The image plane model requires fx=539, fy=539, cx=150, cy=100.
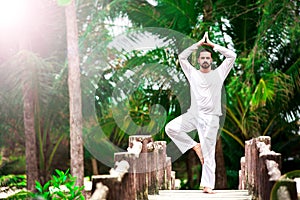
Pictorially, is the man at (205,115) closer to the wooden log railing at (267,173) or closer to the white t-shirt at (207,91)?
the white t-shirt at (207,91)

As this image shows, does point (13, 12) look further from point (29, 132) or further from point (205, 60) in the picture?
point (205, 60)

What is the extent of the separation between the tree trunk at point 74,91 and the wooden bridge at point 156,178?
4.58 meters

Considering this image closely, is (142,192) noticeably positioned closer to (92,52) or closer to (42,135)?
(92,52)

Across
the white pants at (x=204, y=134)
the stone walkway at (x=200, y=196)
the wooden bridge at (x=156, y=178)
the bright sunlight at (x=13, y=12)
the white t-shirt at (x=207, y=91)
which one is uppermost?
the bright sunlight at (x=13, y=12)

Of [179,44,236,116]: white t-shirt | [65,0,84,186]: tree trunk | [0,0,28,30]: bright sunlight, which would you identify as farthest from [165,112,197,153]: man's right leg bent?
[0,0,28,30]: bright sunlight

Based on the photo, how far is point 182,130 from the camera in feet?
22.3

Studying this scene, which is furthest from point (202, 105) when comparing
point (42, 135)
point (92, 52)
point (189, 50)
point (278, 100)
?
point (42, 135)

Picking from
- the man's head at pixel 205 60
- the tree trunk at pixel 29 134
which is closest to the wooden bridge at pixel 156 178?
the man's head at pixel 205 60

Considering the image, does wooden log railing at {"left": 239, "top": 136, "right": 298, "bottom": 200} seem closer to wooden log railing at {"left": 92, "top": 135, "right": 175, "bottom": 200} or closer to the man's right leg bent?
the man's right leg bent

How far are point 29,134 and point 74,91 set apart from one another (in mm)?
2696

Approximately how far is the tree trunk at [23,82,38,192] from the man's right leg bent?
9203 mm

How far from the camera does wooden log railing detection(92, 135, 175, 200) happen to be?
13.8ft

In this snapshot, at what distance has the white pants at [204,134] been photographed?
6.68 m

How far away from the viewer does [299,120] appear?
15.2m
